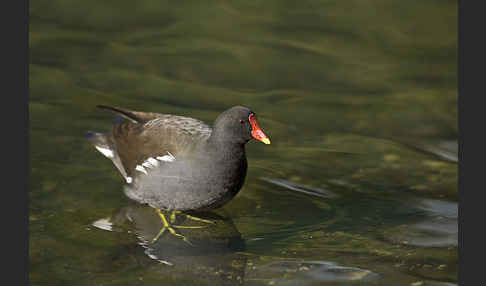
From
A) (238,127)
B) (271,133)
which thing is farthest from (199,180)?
(271,133)

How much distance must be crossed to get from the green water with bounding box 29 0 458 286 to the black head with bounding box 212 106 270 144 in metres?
0.73

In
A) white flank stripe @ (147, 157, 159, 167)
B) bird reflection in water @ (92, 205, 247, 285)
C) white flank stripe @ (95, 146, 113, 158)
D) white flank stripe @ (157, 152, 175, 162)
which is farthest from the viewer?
white flank stripe @ (95, 146, 113, 158)

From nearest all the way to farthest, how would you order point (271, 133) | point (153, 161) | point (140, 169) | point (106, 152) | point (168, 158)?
point (168, 158), point (153, 161), point (140, 169), point (106, 152), point (271, 133)

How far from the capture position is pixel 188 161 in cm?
533

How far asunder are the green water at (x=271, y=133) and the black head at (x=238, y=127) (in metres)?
0.73

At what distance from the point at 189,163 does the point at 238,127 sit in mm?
425

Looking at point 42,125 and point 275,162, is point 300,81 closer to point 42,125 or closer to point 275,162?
point 275,162

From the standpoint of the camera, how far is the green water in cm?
509

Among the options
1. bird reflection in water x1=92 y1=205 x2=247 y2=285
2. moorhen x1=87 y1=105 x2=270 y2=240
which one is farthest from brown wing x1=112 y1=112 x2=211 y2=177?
bird reflection in water x1=92 y1=205 x2=247 y2=285

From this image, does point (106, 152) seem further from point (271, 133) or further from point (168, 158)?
point (271, 133)

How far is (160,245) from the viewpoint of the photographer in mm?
5289

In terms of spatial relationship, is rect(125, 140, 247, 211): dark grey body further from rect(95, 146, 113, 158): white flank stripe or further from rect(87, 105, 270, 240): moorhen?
rect(95, 146, 113, 158): white flank stripe

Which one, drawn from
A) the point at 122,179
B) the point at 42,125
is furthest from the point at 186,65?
the point at 122,179

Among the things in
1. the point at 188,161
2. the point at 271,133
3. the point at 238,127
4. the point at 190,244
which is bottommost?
the point at 190,244
